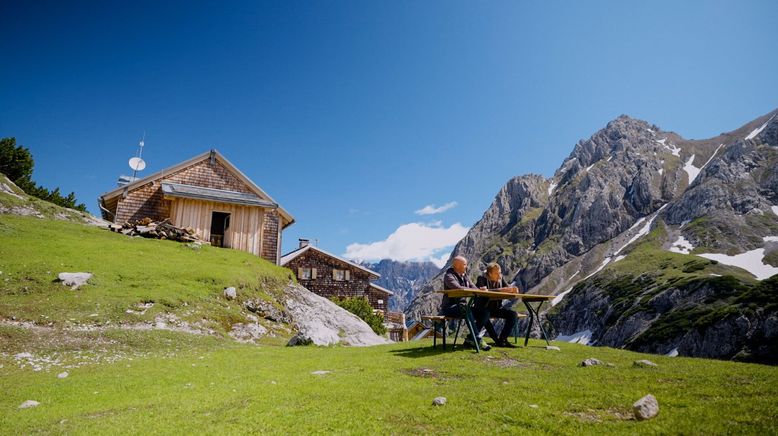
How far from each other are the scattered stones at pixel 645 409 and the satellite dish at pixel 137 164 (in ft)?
149

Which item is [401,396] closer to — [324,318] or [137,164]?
[324,318]

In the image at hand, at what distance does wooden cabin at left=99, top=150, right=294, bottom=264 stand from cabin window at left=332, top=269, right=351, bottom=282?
53.7 feet

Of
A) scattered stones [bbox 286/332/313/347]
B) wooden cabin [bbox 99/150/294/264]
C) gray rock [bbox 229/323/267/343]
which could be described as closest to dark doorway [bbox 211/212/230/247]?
wooden cabin [bbox 99/150/294/264]

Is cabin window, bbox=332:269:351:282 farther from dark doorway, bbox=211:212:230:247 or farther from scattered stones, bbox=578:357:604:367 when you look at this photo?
scattered stones, bbox=578:357:604:367

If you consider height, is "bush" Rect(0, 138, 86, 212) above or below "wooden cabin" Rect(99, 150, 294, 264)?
above

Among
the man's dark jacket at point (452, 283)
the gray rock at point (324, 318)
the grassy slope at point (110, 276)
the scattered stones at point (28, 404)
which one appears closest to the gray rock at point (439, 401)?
the man's dark jacket at point (452, 283)

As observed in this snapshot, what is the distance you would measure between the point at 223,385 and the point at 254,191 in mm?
28829

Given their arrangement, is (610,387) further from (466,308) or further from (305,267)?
(305,267)

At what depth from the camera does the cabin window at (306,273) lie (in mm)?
49062

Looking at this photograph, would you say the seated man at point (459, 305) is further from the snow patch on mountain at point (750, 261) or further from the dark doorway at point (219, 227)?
the snow patch on mountain at point (750, 261)

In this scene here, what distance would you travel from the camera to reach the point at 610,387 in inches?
265

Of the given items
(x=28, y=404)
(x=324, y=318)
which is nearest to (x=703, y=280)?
(x=324, y=318)

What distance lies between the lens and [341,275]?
50.9 m

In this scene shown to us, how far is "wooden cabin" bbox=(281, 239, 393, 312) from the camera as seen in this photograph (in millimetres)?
49281
